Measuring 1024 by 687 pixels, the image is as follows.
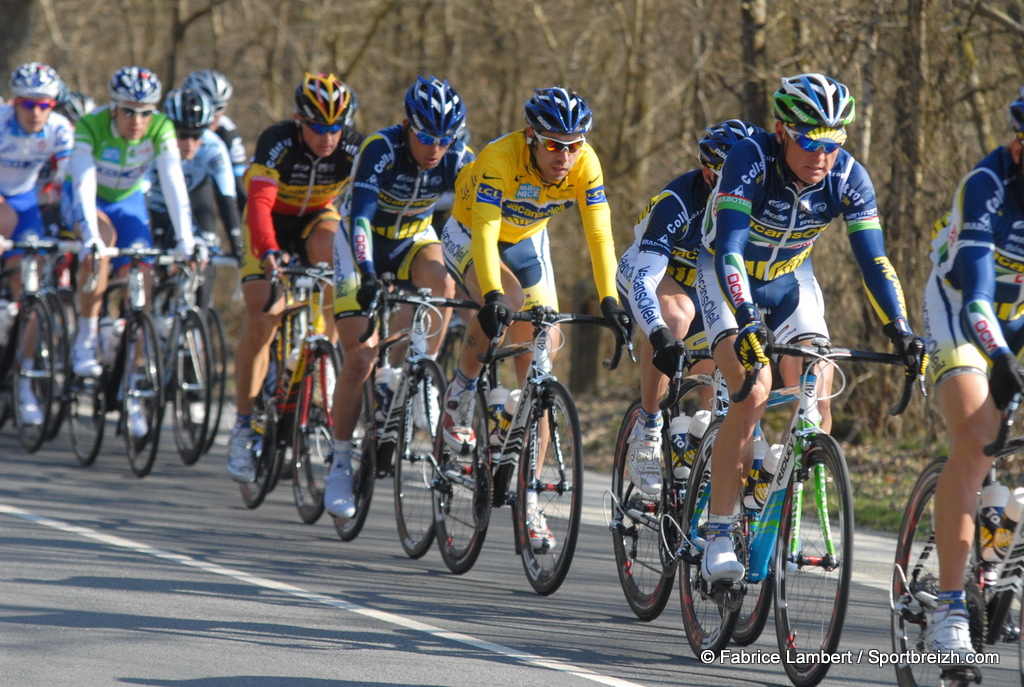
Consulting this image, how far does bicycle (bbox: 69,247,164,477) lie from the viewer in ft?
32.1

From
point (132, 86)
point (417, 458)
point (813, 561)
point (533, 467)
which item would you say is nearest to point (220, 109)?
point (132, 86)

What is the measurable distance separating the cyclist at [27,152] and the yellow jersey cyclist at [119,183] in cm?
42

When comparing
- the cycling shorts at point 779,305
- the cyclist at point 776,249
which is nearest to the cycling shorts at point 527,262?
the cycling shorts at point 779,305

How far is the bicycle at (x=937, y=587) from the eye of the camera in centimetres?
454

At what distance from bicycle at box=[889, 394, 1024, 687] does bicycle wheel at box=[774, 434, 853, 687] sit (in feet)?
0.79

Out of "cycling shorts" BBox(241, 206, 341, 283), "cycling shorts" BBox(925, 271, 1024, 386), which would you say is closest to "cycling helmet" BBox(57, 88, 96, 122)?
"cycling shorts" BBox(241, 206, 341, 283)

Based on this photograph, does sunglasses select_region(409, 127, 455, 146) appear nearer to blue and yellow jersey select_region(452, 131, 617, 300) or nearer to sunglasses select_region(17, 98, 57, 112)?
blue and yellow jersey select_region(452, 131, 617, 300)

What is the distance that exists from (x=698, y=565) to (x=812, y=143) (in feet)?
6.08

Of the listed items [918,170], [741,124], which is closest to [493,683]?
[741,124]

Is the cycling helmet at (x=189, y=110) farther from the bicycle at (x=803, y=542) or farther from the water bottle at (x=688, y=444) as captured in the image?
the bicycle at (x=803, y=542)

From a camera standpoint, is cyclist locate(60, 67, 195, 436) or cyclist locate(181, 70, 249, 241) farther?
cyclist locate(181, 70, 249, 241)

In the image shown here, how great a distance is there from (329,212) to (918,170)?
502 centimetres

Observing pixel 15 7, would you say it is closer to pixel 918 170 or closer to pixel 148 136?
pixel 148 136

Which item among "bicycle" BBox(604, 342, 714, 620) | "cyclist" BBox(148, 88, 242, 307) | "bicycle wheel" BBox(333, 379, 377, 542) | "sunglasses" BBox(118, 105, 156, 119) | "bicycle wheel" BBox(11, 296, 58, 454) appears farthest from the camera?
"cyclist" BBox(148, 88, 242, 307)
